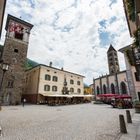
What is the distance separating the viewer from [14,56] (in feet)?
91.6

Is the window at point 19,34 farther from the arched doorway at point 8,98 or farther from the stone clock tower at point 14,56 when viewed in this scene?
A: the arched doorway at point 8,98

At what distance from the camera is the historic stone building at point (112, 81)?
42344mm

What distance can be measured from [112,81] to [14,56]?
3552cm

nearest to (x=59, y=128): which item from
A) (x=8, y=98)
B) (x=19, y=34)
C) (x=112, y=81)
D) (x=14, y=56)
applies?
(x=8, y=98)

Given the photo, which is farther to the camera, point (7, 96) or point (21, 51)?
point (21, 51)

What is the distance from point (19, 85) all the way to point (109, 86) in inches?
1336

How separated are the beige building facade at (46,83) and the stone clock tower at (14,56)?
3.73 metres

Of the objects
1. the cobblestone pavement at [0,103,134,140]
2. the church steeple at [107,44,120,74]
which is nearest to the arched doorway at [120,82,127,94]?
the church steeple at [107,44,120,74]

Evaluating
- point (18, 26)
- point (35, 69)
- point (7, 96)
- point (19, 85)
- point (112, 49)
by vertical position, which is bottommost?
point (7, 96)

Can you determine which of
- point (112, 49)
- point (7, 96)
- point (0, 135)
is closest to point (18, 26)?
point (7, 96)

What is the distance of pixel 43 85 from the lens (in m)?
29.9

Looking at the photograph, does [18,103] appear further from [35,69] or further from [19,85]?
[35,69]

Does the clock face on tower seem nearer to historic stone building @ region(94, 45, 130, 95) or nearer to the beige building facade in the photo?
the beige building facade

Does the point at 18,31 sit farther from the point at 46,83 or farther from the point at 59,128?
the point at 59,128
